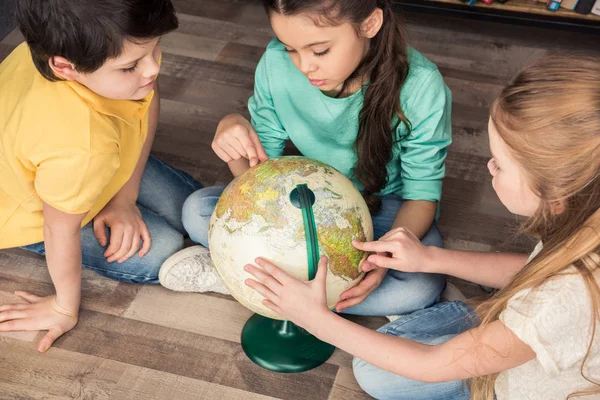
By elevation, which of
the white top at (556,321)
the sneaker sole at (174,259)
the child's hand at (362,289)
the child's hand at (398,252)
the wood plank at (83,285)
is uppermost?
the white top at (556,321)

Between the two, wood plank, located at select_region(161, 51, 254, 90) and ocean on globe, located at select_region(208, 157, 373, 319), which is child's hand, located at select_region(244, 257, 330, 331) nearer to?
ocean on globe, located at select_region(208, 157, 373, 319)

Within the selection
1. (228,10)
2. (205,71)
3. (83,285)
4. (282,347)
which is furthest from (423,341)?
(228,10)

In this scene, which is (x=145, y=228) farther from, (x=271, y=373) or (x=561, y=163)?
(x=561, y=163)

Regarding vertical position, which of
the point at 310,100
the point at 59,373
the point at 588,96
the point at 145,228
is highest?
the point at 588,96

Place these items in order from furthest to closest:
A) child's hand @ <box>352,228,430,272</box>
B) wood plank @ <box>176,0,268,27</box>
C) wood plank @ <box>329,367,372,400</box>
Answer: wood plank @ <box>176,0,268,27</box> → wood plank @ <box>329,367,372,400</box> → child's hand @ <box>352,228,430,272</box>

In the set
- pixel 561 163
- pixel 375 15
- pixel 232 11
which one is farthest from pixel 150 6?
pixel 232 11

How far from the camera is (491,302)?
5.55 feet

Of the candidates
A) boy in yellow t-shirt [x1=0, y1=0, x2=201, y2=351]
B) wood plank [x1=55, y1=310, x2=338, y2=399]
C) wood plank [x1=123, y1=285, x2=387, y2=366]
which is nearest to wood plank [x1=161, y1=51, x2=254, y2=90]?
boy in yellow t-shirt [x1=0, y1=0, x2=201, y2=351]

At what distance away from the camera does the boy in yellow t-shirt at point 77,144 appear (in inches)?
68.7

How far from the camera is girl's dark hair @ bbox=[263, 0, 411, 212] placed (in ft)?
6.02

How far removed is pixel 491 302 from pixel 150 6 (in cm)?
111

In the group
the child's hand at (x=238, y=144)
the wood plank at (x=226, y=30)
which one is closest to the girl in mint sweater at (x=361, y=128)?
the child's hand at (x=238, y=144)

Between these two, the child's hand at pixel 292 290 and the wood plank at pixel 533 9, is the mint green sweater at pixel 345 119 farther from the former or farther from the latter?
the wood plank at pixel 533 9

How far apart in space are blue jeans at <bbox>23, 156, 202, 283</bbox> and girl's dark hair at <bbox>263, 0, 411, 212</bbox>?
718mm
